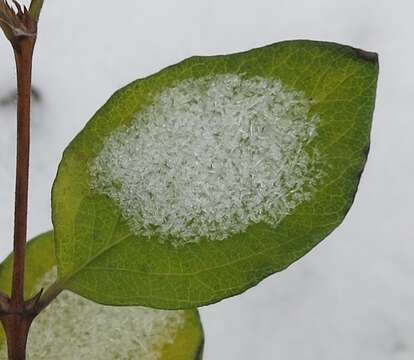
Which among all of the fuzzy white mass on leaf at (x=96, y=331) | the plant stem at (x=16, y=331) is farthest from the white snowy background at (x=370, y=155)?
the plant stem at (x=16, y=331)

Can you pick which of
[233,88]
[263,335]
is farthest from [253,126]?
[263,335]

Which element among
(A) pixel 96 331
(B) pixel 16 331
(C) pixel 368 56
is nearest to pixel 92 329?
(A) pixel 96 331

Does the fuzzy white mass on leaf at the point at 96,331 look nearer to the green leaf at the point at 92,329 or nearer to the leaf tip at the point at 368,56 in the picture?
the green leaf at the point at 92,329

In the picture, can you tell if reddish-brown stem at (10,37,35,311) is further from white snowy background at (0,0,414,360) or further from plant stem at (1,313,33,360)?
white snowy background at (0,0,414,360)

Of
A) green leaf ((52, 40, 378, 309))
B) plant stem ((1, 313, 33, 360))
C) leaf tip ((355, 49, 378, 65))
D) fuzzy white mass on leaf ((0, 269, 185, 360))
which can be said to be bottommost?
fuzzy white mass on leaf ((0, 269, 185, 360))

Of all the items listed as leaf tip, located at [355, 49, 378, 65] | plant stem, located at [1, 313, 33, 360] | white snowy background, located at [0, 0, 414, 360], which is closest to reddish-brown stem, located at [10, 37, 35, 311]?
Answer: plant stem, located at [1, 313, 33, 360]

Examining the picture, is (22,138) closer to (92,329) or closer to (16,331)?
(16,331)
